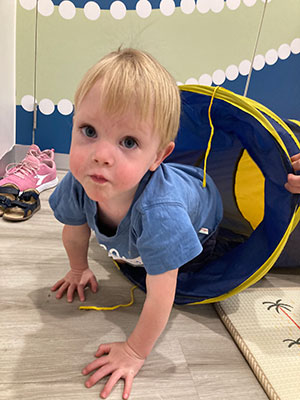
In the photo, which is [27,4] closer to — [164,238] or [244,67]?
[244,67]

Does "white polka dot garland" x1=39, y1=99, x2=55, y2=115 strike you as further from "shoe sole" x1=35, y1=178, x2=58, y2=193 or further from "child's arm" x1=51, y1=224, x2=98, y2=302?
"child's arm" x1=51, y1=224, x2=98, y2=302

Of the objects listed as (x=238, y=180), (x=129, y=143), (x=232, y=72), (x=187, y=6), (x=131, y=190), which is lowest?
(x=238, y=180)

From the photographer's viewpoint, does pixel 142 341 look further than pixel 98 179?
Yes

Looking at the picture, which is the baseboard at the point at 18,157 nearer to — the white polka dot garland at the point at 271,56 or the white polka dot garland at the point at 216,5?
the white polka dot garland at the point at 216,5

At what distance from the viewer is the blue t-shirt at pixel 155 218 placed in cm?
58

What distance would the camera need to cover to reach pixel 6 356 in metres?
0.61

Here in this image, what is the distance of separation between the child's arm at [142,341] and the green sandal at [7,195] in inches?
24.5

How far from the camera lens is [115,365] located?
0.62 metres

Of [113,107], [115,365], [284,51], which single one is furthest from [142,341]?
[284,51]

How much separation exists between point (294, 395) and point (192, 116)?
0.67 m

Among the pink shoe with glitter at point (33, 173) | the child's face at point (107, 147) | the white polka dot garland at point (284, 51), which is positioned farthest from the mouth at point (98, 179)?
the white polka dot garland at point (284, 51)

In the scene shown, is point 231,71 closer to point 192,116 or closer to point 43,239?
point 192,116

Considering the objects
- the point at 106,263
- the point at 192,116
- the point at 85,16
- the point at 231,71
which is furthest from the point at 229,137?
the point at 85,16

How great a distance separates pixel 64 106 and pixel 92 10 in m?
0.41
